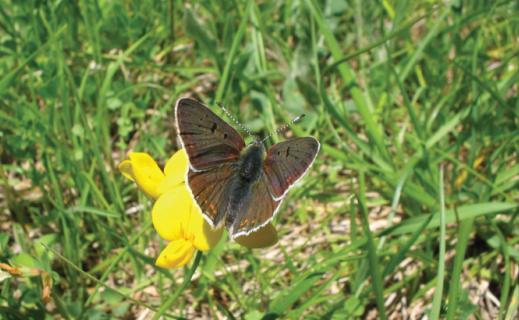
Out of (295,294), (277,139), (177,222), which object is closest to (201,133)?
(177,222)

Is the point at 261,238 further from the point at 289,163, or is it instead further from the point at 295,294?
the point at 295,294

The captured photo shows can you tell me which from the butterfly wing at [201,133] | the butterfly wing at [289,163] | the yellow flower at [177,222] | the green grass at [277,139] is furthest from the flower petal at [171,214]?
the green grass at [277,139]

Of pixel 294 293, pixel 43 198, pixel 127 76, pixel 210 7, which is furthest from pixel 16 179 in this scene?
pixel 294 293

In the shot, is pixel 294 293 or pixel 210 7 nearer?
pixel 294 293

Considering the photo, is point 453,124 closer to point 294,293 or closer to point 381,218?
point 381,218

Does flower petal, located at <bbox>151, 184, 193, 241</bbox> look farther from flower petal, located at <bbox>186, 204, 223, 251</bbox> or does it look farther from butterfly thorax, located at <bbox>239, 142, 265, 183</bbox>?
butterfly thorax, located at <bbox>239, 142, 265, 183</bbox>

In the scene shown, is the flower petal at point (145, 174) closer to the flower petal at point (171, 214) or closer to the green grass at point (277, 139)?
the flower petal at point (171, 214)

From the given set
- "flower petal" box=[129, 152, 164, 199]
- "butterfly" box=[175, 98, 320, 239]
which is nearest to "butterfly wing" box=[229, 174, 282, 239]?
"butterfly" box=[175, 98, 320, 239]
